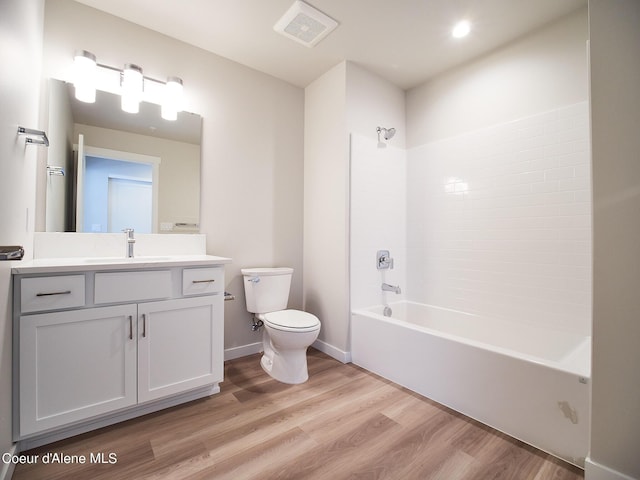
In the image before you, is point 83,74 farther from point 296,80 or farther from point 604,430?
point 604,430

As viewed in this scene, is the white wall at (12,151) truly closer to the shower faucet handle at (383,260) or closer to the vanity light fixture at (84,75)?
the vanity light fixture at (84,75)

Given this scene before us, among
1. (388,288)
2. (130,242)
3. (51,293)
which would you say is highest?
(130,242)

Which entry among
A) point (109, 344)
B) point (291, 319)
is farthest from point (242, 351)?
point (109, 344)

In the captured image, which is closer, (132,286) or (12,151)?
(12,151)

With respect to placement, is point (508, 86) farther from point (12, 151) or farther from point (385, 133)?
point (12, 151)

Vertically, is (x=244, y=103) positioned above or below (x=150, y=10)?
below

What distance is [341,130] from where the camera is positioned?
96.5 inches

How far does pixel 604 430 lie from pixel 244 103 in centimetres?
295

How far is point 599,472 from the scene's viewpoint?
46.5 inches

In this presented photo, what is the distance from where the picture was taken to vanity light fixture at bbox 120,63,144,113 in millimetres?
1945

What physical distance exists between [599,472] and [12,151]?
2.72 metres

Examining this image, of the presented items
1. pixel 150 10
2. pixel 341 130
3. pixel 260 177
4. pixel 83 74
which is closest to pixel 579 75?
pixel 341 130

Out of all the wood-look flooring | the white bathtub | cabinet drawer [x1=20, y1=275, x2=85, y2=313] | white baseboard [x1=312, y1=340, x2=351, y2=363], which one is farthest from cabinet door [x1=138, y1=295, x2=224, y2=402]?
the white bathtub

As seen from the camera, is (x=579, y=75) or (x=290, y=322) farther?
(x=290, y=322)
